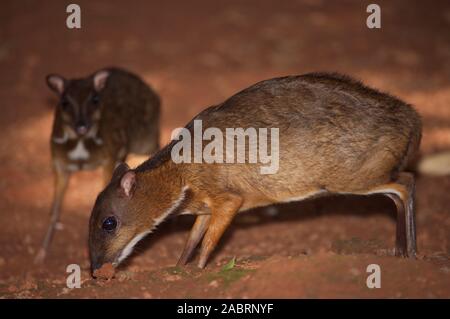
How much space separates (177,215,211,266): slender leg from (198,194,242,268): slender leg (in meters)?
0.33

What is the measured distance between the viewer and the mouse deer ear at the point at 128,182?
660cm

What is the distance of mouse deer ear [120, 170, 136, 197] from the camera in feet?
21.7

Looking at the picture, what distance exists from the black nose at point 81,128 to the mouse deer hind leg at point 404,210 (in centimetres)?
393

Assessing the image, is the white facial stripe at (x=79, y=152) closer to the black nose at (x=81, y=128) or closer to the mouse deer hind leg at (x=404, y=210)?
the black nose at (x=81, y=128)

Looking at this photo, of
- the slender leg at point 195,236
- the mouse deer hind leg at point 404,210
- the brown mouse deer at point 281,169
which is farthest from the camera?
the slender leg at point 195,236

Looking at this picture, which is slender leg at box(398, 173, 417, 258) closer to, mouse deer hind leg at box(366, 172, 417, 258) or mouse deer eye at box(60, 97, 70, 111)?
mouse deer hind leg at box(366, 172, 417, 258)

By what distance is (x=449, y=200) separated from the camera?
9.18 meters

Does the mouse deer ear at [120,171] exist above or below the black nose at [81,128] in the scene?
below

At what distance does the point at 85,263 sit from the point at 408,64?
821 cm

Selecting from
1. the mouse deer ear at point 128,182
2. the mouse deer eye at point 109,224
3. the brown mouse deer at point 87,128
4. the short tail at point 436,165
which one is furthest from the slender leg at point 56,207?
the short tail at point 436,165

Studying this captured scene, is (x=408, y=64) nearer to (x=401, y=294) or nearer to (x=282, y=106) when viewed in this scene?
(x=282, y=106)

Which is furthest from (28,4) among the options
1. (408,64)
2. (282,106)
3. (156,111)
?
(282,106)

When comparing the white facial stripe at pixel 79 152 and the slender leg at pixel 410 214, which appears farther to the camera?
the white facial stripe at pixel 79 152

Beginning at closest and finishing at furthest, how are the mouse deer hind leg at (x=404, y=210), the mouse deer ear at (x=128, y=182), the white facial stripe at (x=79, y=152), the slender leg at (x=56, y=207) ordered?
the mouse deer ear at (x=128, y=182)
the mouse deer hind leg at (x=404, y=210)
the slender leg at (x=56, y=207)
the white facial stripe at (x=79, y=152)
